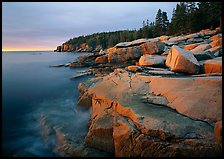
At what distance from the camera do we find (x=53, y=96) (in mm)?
9781

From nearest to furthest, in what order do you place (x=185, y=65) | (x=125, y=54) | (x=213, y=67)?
(x=213, y=67) < (x=185, y=65) < (x=125, y=54)

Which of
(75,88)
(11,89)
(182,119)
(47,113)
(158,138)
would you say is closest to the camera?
(158,138)

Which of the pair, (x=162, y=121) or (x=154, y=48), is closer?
(x=162, y=121)

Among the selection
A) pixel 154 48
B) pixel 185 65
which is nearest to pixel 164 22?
pixel 154 48

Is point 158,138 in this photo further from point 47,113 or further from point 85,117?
point 47,113

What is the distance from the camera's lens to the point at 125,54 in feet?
60.6

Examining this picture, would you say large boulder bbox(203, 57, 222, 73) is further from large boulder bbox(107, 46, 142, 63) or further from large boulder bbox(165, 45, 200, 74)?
large boulder bbox(107, 46, 142, 63)

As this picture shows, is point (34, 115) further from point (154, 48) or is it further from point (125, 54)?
point (154, 48)

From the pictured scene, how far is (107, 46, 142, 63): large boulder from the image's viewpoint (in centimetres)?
1822

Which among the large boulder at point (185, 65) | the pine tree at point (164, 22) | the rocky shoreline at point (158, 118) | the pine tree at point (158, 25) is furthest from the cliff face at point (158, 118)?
the pine tree at point (164, 22)

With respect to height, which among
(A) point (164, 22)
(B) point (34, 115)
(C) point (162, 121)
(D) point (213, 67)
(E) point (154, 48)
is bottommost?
(B) point (34, 115)

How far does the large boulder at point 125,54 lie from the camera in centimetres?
1822

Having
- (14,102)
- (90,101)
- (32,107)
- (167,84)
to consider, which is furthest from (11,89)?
(167,84)

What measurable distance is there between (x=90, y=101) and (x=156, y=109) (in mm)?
3209
